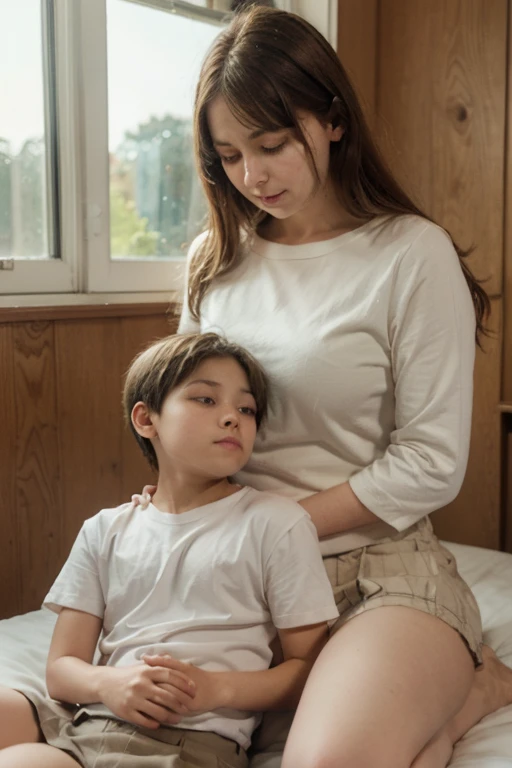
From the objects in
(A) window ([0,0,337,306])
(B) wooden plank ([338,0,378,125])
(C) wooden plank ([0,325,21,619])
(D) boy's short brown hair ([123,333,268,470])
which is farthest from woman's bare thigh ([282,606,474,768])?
(B) wooden plank ([338,0,378,125])

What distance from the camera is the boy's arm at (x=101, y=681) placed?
100cm

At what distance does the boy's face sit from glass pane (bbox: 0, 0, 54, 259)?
70cm

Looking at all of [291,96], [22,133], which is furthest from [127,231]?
[291,96]

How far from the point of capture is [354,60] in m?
2.27

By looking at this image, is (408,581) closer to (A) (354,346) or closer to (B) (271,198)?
(A) (354,346)

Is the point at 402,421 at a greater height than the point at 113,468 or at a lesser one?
greater

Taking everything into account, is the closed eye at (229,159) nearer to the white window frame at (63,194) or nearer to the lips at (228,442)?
the lips at (228,442)

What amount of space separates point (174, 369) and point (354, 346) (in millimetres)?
258

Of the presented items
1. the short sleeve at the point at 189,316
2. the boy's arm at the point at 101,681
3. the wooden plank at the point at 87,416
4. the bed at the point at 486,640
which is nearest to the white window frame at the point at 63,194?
the wooden plank at the point at 87,416

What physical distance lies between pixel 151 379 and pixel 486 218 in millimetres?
1221

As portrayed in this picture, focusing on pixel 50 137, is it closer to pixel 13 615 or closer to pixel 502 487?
pixel 13 615

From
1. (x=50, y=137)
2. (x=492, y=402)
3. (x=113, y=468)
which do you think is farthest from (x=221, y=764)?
(x=492, y=402)

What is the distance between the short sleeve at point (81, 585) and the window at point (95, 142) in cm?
A: 65

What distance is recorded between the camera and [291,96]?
122 cm
